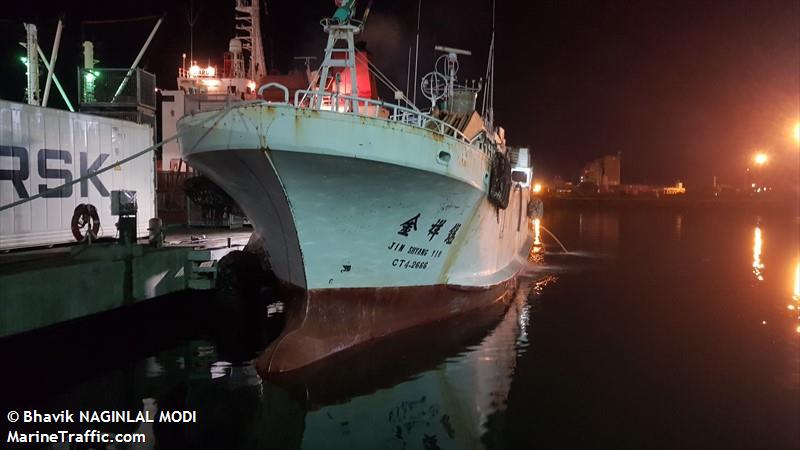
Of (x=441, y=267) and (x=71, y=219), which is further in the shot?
(x=71, y=219)

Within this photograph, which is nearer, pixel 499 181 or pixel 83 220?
pixel 83 220

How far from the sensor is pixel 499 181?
13406mm

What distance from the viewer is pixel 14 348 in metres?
9.66

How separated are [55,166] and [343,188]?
7.49 m

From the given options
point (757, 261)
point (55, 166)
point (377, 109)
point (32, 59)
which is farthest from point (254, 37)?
point (757, 261)

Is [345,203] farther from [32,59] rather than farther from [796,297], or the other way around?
[796,297]

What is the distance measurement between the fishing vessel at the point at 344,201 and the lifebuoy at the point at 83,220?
3288mm

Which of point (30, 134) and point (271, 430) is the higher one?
point (30, 134)

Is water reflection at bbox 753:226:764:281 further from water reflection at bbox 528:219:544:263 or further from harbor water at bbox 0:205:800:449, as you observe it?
water reflection at bbox 528:219:544:263

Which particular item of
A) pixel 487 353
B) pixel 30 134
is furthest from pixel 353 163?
pixel 30 134

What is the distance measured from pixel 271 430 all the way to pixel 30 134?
8.87 m

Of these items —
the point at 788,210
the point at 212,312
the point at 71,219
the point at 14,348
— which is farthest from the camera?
the point at 788,210

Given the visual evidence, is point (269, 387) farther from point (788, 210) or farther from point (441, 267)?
point (788, 210)

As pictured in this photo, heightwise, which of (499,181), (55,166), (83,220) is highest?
(55,166)
